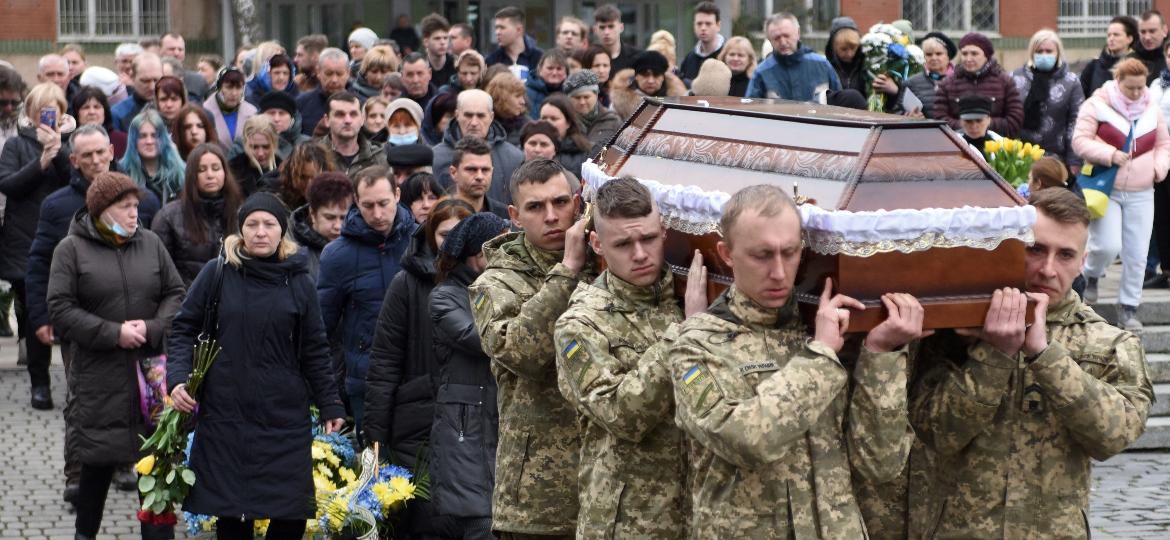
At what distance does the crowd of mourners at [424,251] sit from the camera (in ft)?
15.6

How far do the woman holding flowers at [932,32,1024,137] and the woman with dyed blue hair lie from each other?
5198 mm

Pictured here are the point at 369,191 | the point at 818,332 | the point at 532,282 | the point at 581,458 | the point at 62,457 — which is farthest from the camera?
the point at 62,457

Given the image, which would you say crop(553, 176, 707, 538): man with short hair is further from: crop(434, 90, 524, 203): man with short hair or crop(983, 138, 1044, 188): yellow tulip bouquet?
crop(434, 90, 524, 203): man with short hair

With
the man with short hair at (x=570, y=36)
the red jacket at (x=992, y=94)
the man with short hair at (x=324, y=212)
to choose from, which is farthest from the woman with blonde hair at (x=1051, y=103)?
the man with short hair at (x=324, y=212)

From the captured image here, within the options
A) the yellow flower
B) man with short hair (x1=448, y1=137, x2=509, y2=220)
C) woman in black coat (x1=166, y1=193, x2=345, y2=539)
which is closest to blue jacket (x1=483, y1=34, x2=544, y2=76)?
man with short hair (x1=448, y1=137, x2=509, y2=220)

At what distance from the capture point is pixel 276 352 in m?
7.05

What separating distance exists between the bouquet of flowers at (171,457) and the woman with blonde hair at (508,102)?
13.9ft

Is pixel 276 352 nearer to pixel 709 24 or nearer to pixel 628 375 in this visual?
pixel 628 375

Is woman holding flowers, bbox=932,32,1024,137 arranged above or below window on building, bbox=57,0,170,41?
below

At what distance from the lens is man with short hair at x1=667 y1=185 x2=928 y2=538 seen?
157 inches

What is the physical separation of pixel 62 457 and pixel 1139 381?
681cm

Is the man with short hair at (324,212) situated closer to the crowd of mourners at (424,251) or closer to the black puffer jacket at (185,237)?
the crowd of mourners at (424,251)

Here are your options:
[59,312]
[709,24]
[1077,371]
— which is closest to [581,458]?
[1077,371]

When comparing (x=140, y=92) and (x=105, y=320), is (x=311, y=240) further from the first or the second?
(x=140, y=92)
